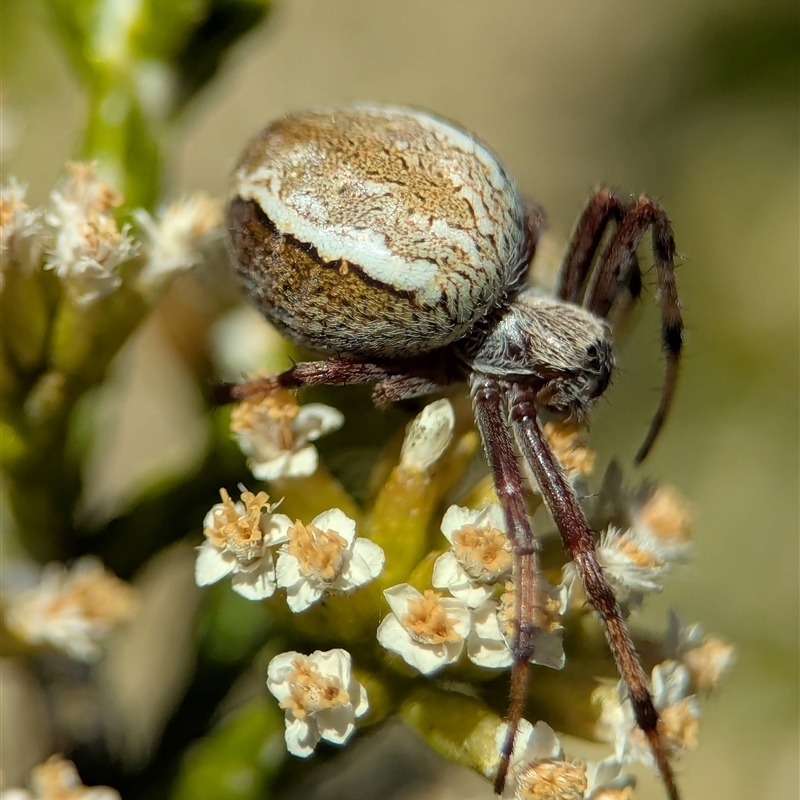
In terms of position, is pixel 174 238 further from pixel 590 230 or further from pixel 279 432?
pixel 590 230

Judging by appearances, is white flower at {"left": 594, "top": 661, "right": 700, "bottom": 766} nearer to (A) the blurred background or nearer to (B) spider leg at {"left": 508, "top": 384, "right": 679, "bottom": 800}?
(B) spider leg at {"left": 508, "top": 384, "right": 679, "bottom": 800}

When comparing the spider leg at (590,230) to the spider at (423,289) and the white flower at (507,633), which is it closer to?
the spider at (423,289)

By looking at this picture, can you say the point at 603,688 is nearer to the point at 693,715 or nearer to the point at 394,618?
the point at 693,715

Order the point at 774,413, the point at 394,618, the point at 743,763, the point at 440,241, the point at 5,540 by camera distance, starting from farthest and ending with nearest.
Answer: the point at 774,413 < the point at 743,763 < the point at 5,540 < the point at 440,241 < the point at 394,618

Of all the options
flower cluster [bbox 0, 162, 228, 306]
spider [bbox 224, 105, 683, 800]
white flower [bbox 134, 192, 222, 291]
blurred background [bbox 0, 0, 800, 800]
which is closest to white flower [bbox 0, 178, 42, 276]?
flower cluster [bbox 0, 162, 228, 306]

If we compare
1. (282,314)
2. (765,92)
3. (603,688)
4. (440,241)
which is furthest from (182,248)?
(765,92)

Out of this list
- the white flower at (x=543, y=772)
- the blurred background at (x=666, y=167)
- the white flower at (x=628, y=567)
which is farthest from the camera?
the blurred background at (x=666, y=167)

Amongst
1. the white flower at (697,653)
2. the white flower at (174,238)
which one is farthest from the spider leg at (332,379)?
the white flower at (697,653)

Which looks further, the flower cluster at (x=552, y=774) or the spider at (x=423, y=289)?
the spider at (x=423, y=289)
